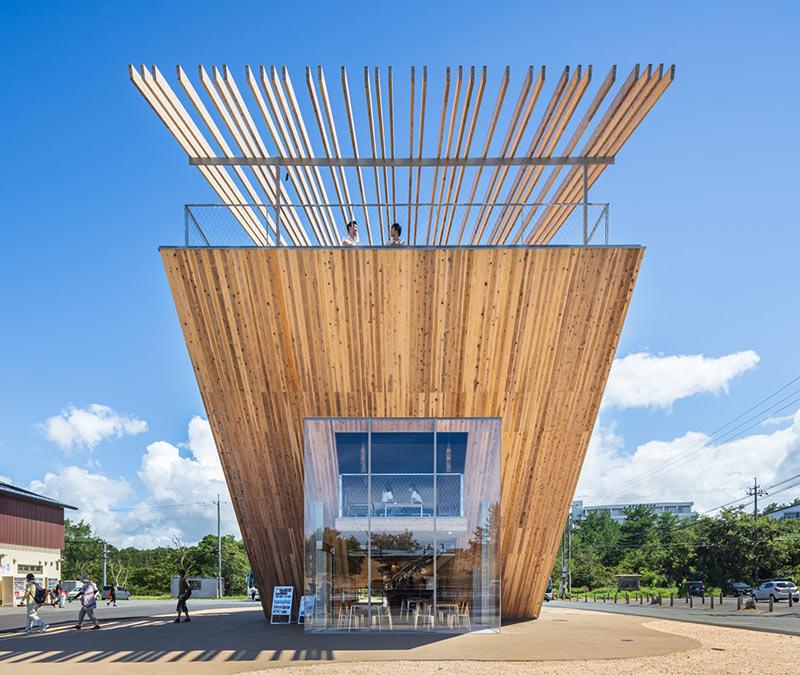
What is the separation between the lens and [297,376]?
43.5 ft

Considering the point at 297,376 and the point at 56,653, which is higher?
the point at 297,376

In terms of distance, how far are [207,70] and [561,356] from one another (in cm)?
682

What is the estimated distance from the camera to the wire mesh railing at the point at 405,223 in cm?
1201

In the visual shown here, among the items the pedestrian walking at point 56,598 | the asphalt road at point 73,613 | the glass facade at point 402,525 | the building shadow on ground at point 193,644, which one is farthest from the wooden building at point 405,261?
the pedestrian walking at point 56,598

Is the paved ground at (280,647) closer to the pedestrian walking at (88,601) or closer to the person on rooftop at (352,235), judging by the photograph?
the pedestrian walking at (88,601)

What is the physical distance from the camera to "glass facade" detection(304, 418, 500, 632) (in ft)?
45.6

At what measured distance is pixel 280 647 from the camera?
11.9 m

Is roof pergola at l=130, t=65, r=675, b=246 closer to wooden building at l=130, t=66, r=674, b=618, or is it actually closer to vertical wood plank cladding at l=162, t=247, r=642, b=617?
wooden building at l=130, t=66, r=674, b=618

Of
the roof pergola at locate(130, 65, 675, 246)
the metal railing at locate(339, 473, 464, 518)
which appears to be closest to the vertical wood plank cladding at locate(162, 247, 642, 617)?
the roof pergola at locate(130, 65, 675, 246)

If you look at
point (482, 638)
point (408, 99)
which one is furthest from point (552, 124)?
point (482, 638)

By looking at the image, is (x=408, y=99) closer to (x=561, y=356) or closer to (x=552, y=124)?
(x=552, y=124)

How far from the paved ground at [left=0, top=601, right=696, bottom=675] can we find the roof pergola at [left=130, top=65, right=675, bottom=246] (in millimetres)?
6011

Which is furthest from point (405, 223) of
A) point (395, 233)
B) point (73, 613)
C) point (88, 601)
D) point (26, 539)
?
point (26, 539)

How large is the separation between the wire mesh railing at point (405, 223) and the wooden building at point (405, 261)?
0.14 ft
